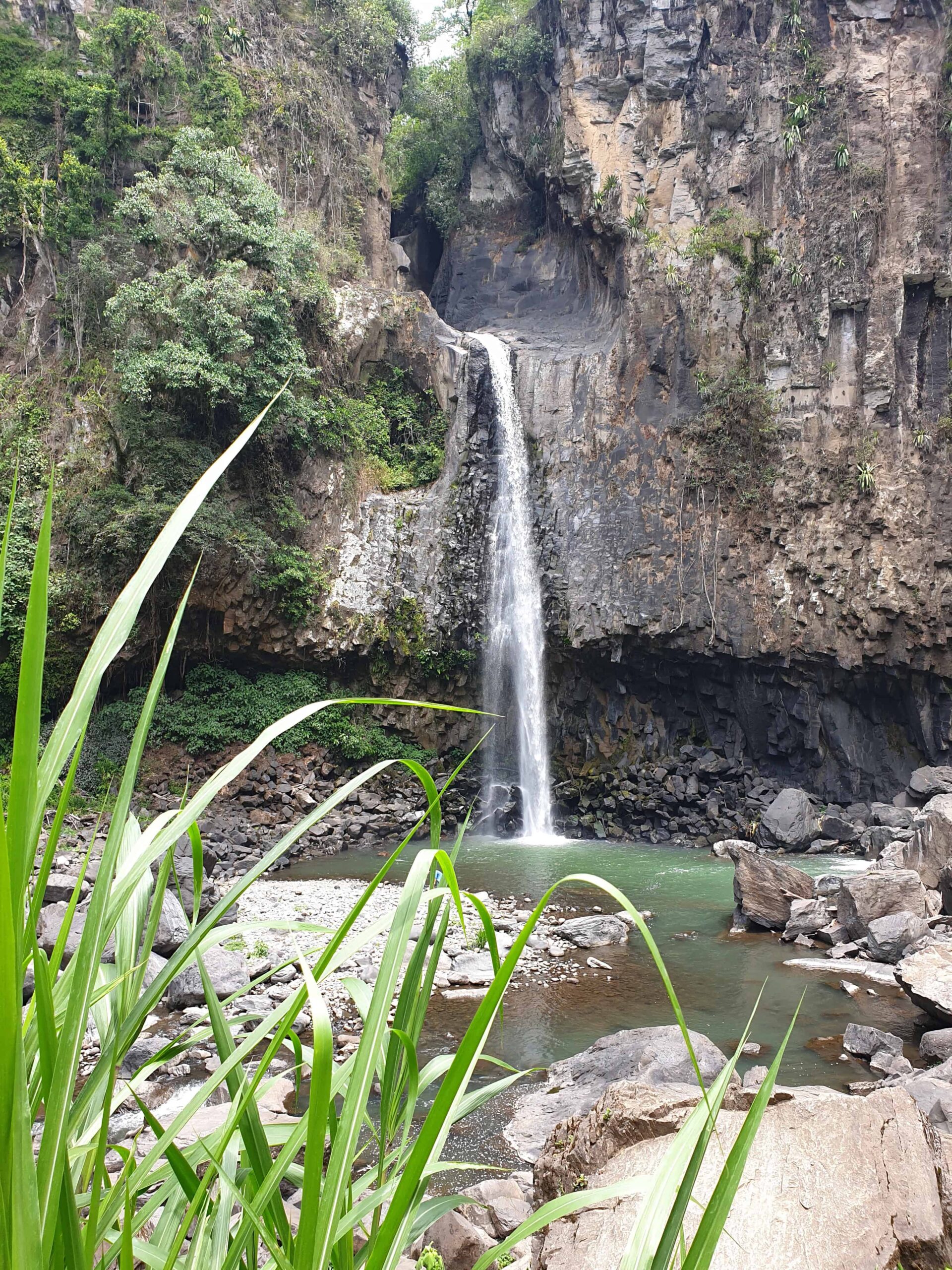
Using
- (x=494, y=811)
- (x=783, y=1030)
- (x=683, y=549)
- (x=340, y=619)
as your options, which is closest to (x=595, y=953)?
(x=783, y=1030)

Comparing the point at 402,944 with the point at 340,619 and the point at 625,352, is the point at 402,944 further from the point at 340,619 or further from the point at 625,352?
the point at 625,352

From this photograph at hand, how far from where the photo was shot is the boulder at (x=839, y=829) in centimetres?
1404

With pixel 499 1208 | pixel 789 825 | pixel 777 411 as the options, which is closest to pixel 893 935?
pixel 499 1208

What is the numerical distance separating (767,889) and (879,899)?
120cm

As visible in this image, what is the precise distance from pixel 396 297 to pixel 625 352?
5.31 meters

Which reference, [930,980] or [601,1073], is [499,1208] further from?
→ [930,980]

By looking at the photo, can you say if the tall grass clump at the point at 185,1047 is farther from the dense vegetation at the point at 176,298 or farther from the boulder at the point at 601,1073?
the dense vegetation at the point at 176,298

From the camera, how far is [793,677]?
673 inches

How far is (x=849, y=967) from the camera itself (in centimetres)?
750

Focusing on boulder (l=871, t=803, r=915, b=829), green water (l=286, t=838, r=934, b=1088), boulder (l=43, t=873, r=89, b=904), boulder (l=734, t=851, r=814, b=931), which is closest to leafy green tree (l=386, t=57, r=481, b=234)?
boulder (l=871, t=803, r=915, b=829)

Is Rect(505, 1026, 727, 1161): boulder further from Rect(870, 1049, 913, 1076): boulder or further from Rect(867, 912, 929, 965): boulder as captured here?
Rect(867, 912, 929, 965): boulder

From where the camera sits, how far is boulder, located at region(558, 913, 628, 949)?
330 inches

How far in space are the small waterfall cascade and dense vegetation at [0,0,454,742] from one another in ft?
6.62

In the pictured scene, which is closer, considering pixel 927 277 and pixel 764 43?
pixel 927 277
